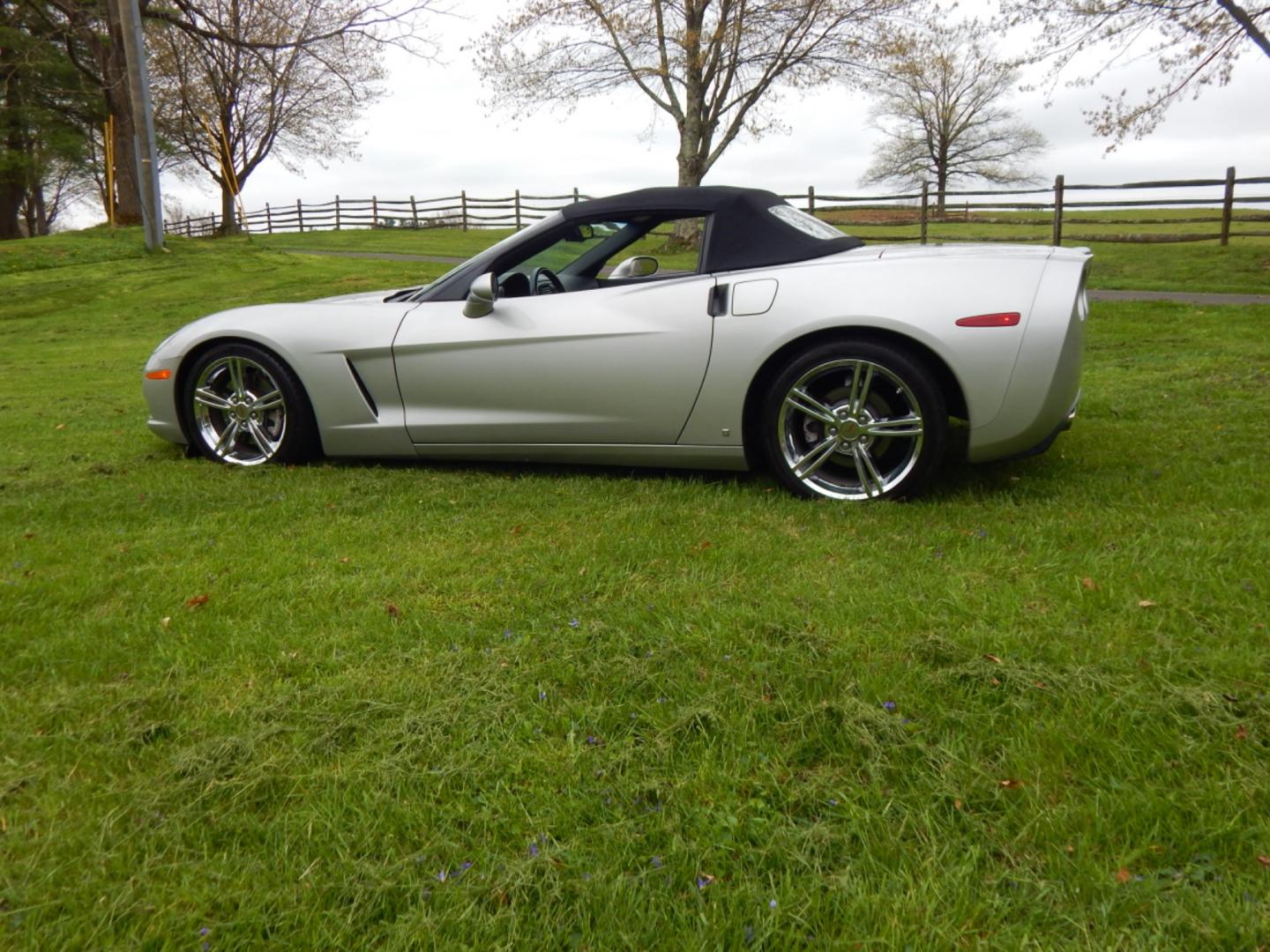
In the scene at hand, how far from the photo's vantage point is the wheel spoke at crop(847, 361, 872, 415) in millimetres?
3717

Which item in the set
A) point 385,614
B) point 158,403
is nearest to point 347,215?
point 158,403

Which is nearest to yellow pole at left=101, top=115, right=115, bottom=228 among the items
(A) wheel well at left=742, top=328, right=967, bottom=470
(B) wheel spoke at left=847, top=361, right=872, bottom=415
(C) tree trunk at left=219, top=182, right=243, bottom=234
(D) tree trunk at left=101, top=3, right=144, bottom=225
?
(D) tree trunk at left=101, top=3, right=144, bottom=225

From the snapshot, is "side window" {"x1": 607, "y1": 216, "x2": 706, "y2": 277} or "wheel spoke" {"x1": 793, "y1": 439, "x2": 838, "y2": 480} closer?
"wheel spoke" {"x1": 793, "y1": 439, "x2": 838, "y2": 480}

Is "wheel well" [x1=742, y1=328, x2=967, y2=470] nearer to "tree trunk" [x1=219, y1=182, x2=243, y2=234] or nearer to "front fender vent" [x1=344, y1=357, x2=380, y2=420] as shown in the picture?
"front fender vent" [x1=344, y1=357, x2=380, y2=420]

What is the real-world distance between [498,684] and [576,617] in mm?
451

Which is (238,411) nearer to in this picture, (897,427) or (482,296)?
(482,296)

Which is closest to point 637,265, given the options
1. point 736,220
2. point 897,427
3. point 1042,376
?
point 736,220

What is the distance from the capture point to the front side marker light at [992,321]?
3508 mm

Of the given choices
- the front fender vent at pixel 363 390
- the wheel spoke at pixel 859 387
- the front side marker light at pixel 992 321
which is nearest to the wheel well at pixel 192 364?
the front fender vent at pixel 363 390

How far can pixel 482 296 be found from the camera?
4254 millimetres

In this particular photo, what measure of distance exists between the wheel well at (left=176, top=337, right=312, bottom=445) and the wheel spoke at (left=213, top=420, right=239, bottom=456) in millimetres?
200

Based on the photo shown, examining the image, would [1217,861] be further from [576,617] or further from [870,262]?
[870,262]

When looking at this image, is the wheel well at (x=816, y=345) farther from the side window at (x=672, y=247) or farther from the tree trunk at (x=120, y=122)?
the tree trunk at (x=120, y=122)

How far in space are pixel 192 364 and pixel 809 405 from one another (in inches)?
131
